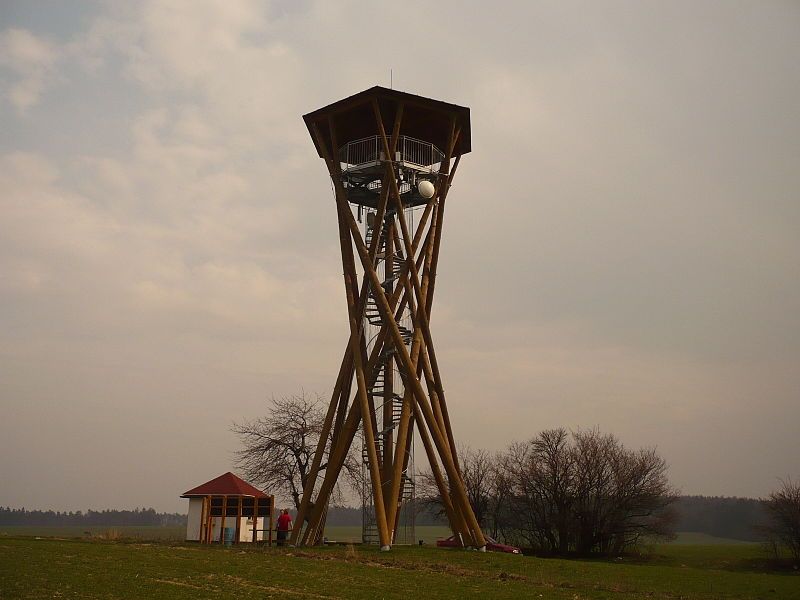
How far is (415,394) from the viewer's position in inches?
901

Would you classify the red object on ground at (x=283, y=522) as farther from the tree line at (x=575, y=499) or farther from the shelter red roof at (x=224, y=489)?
the tree line at (x=575, y=499)

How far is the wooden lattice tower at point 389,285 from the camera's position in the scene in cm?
2294

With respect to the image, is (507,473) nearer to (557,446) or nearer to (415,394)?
(557,446)

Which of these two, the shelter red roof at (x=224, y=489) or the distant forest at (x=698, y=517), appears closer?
the shelter red roof at (x=224, y=489)

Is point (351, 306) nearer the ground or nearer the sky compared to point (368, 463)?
nearer the sky

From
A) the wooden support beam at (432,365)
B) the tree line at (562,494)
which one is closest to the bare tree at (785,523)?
the tree line at (562,494)

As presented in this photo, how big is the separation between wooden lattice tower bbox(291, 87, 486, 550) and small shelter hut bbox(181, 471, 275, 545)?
11.9 ft

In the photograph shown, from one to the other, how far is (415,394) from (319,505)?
4734mm

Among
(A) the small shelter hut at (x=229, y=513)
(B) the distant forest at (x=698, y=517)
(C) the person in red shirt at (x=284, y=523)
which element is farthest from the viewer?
(B) the distant forest at (x=698, y=517)

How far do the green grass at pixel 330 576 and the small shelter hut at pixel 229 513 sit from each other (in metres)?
6.44

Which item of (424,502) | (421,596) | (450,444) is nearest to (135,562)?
(421,596)

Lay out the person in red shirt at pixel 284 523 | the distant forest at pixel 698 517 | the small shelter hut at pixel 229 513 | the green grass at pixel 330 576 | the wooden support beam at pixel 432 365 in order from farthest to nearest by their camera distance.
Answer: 1. the distant forest at pixel 698 517
2. the small shelter hut at pixel 229 513
3. the person in red shirt at pixel 284 523
4. the wooden support beam at pixel 432 365
5. the green grass at pixel 330 576

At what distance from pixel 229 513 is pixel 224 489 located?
1273mm

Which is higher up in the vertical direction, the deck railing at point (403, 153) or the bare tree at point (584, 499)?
the deck railing at point (403, 153)
